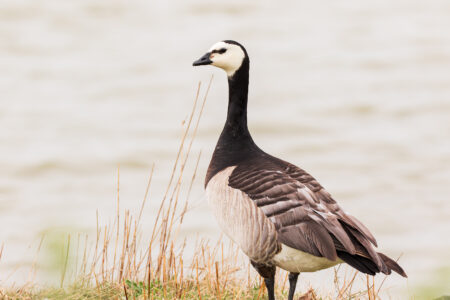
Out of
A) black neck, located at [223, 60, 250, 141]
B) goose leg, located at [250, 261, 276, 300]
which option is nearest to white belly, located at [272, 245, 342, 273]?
goose leg, located at [250, 261, 276, 300]

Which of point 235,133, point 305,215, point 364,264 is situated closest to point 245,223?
point 305,215

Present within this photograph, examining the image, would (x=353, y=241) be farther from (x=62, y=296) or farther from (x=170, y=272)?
(x=62, y=296)

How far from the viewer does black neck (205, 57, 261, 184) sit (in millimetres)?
7590

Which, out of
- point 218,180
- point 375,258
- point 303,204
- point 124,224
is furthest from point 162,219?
point 375,258

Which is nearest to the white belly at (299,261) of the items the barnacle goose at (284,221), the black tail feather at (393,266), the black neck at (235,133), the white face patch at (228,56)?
the barnacle goose at (284,221)

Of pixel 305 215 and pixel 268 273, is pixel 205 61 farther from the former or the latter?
pixel 268 273

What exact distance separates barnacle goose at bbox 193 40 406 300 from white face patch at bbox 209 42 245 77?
2.90 ft

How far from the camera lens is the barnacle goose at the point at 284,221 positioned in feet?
21.7

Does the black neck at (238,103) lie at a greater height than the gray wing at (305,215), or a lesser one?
greater

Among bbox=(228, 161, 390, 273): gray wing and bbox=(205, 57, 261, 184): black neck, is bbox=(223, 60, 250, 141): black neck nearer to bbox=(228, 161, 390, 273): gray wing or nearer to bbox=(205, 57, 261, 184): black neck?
bbox=(205, 57, 261, 184): black neck

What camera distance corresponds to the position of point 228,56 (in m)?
7.72

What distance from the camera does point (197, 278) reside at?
7.94 metres

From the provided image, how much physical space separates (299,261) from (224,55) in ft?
6.78

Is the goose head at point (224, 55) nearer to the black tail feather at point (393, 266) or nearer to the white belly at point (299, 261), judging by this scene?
the white belly at point (299, 261)
